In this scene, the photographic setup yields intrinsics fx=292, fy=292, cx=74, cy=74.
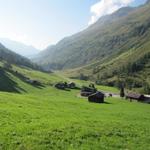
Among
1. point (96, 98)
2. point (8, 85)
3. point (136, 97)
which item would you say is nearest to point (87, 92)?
point (136, 97)

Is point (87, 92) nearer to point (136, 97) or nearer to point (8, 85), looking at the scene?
point (136, 97)

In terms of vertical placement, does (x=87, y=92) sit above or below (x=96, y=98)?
above

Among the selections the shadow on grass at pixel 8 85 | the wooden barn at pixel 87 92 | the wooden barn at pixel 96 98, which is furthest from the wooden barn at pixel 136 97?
the shadow on grass at pixel 8 85

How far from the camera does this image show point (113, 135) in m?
29.6

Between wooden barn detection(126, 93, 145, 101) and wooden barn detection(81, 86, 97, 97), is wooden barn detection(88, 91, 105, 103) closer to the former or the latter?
wooden barn detection(81, 86, 97, 97)

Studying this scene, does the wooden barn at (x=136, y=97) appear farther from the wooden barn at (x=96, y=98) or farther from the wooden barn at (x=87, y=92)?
the wooden barn at (x=96, y=98)

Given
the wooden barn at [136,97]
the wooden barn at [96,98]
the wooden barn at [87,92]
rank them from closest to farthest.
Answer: the wooden barn at [96,98] < the wooden barn at [87,92] < the wooden barn at [136,97]

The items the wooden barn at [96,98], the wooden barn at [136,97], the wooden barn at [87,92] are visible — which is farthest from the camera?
the wooden barn at [136,97]

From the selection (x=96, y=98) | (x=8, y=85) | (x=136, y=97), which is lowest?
(x=96, y=98)

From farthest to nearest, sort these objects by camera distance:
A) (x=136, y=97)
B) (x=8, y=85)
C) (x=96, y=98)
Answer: (x=136, y=97) → (x=8, y=85) → (x=96, y=98)

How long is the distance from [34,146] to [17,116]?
12204 mm

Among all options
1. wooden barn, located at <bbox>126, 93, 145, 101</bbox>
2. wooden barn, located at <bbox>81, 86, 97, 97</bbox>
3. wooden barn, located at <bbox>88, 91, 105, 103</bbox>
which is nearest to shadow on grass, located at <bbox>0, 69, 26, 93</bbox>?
wooden barn, located at <bbox>81, 86, 97, 97</bbox>

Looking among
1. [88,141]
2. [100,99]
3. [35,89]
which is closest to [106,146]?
[88,141]

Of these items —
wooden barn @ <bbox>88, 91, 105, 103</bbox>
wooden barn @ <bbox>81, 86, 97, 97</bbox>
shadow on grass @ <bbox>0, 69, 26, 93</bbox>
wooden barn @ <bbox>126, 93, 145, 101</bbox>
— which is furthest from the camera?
wooden barn @ <bbox>126, 93, 145, 101</bbox>
